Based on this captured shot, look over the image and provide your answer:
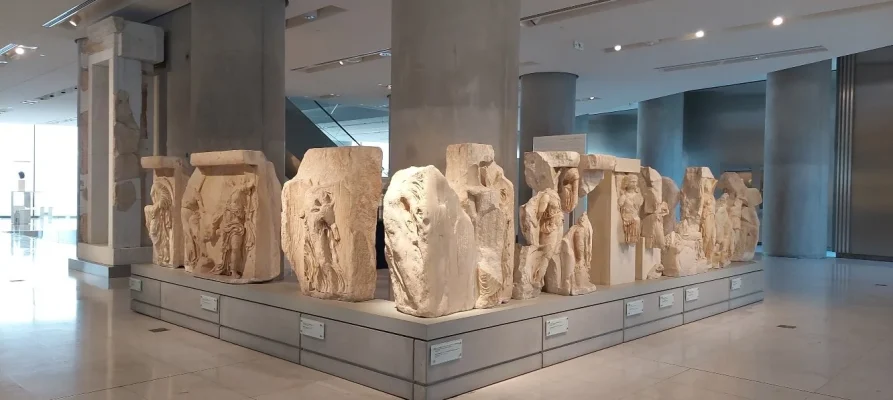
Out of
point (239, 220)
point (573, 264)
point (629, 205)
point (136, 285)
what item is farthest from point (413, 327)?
point (136, 285)

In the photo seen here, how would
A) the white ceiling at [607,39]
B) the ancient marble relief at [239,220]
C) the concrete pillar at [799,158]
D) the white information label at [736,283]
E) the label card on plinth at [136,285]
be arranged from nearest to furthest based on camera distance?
the ancient marble relief at [239,220], the label card on plinth at [136,285], the white information label at [736,283], the white ceiling at [607,39], the concrete pillar at [799,158]

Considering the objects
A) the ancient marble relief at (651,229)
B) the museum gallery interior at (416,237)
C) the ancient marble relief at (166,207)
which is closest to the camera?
the museum gallery interior at (416,237)

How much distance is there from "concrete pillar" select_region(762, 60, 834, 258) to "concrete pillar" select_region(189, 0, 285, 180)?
34.6ft

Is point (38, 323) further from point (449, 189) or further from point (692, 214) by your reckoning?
point (692, 214)

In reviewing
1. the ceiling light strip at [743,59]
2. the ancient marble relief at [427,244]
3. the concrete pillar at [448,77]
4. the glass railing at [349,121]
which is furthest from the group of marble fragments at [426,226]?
the glass railing at [349,121]

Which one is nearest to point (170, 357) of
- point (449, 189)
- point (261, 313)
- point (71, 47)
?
point (261, 313)

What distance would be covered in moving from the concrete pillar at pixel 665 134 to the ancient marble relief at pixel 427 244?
1520 cm

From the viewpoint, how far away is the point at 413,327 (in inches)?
162

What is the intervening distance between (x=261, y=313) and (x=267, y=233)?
36.5 inches

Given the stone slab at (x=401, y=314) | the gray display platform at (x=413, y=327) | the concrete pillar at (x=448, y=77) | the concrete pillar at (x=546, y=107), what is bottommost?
the gray display platform at (x=413, y=327)

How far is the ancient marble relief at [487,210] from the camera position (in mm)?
4816

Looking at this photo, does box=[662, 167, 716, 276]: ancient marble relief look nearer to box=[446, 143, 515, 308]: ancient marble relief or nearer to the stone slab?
the stone slab

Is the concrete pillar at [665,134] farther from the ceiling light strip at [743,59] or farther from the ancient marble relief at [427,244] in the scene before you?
the ancient marble relief at [427,244]

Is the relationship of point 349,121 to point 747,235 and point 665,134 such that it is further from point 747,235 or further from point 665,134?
point 747,235
